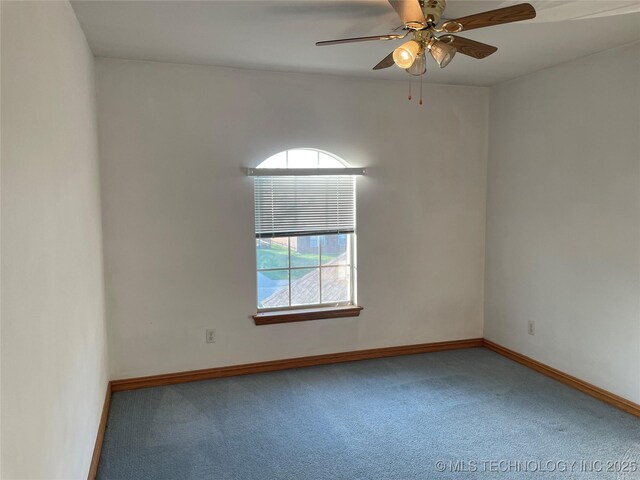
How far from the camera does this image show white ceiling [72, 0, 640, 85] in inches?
90.7

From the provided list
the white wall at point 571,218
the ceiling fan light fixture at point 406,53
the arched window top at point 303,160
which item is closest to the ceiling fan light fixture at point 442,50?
the ceiling fan light fixture at point 406,53

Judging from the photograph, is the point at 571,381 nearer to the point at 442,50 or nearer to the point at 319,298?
the point at 319,298

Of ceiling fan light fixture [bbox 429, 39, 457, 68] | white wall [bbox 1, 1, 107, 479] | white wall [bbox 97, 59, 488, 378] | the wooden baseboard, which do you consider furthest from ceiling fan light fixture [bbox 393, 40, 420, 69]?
the wooden baseboard

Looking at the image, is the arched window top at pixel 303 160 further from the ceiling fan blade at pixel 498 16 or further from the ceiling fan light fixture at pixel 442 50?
the ceiling fan blade at pixel 498 16

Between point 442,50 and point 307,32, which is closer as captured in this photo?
point 442,50

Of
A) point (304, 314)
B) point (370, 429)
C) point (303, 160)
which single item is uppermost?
point (303, 160)

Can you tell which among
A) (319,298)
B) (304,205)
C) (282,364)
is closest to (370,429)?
(282,364)

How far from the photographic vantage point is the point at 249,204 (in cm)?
359

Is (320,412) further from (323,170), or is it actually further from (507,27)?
(507,27)

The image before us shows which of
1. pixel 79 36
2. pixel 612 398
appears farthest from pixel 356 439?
pixel 79 36

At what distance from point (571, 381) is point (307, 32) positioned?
307 centimetres

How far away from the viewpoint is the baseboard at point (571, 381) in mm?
3027

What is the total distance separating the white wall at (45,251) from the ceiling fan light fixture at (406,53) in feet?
4.59

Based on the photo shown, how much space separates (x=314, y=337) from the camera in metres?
3.85
